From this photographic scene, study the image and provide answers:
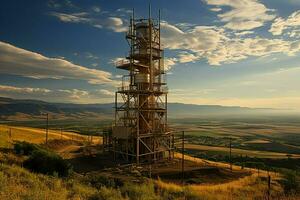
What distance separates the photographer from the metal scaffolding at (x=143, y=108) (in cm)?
3675

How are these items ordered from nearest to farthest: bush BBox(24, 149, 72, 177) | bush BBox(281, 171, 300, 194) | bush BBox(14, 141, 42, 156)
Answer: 1. bush BBox(24, 149, 72, 177)
2. bush BBox(281, 171, 300, 194)
3. bush BBox(14, 141, 42, 156)

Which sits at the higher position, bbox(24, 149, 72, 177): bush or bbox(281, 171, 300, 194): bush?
bbox(24, 149, 72, 177): bush

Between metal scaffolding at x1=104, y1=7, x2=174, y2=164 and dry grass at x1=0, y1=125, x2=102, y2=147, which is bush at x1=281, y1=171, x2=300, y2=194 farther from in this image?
dry grass at x1=0, y1=125, x2=102, y2=147

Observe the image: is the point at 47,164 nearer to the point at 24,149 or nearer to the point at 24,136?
the point at 24,149

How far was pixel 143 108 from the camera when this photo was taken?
3778 cm

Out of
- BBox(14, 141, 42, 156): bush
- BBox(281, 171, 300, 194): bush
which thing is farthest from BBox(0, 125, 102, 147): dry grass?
BBox(281, 171, 300, 194): bush

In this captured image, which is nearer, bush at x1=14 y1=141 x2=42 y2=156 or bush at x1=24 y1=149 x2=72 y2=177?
bush at x1=24 y1=149 x2=72 y2=177

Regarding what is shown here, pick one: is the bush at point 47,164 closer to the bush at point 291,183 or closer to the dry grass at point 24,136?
the dry grass at point 24,136

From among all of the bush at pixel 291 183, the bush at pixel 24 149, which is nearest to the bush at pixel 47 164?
the bush at pixel 24 149

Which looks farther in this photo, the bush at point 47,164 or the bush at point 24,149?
the bush at point 24,149

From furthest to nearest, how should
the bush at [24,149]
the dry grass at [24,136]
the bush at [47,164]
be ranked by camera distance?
the dry grass at [24,136]
the bush at [24,149]
the bush at [47,164]

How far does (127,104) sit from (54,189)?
2426 centimetres

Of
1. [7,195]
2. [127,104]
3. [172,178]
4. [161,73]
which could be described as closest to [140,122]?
[127,104]

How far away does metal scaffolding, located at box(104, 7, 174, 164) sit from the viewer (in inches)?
1447
